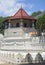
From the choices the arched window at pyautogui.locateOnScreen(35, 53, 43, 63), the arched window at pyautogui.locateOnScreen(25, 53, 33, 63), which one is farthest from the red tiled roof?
the arched window at pyautogui.locateOnScreen(35, 53, 43, 63)

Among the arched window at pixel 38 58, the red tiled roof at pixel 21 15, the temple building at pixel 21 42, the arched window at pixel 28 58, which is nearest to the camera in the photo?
the arched window at pixel 38 58

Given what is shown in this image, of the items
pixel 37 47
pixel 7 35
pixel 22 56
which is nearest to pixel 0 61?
pixel 22 56

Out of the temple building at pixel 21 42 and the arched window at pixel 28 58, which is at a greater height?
the temple building at pixel 21 42

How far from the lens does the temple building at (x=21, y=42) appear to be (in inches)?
1081

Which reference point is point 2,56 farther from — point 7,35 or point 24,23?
point 24,23

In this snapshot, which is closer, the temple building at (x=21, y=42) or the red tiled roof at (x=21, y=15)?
the temple building at (x=21, y=42)

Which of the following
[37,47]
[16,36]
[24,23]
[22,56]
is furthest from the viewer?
[24,23]

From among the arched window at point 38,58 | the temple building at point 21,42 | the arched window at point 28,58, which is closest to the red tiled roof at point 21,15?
the temple building at point 21,42

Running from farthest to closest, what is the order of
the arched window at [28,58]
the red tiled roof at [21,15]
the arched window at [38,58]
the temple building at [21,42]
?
the red tiled roof at [21,15]
the temple building at [21,42]
the arched window at [28,58]
the arched window at [38,58]

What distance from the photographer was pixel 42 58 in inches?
1062

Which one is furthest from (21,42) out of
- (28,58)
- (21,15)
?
(21,15)

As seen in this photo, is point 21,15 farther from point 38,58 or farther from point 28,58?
point 38,58

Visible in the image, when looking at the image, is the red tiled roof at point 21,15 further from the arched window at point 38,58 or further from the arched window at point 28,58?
the arched window at point 38,58

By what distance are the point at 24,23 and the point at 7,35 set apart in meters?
3.77
